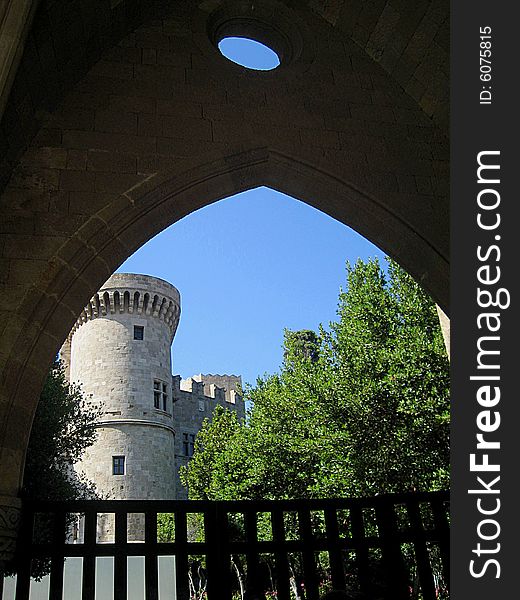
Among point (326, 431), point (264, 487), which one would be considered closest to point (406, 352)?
point (326, 431)

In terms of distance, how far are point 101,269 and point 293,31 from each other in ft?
8.61

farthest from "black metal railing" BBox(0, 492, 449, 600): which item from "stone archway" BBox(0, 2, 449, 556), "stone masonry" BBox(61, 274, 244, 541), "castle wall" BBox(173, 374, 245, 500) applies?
"castle wall" BBox(173, 374, 245, 500)

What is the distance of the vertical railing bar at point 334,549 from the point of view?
3.88 metres

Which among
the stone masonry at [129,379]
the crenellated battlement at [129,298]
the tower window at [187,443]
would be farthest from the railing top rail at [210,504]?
the tower window at [187,443]

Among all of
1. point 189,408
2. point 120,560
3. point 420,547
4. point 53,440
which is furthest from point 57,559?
point 189,408

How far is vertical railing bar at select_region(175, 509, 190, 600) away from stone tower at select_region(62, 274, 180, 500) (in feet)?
62.5

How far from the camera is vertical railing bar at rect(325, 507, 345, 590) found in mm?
3882

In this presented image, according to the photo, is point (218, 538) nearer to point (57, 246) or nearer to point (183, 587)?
point (183, 587)

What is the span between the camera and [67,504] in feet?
11.9

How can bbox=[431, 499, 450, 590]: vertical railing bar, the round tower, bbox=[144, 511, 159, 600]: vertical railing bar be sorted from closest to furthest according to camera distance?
bbox=[144, 511, 159, 600]: vertical railing bar
bbox=[431, 499, 450, 590]: vertical railing bar
the round tower

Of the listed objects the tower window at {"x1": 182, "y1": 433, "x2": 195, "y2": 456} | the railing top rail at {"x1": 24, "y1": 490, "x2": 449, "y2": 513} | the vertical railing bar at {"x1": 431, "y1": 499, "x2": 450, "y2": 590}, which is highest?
the tower window at {"x1": 182, "y1": 433, "x2": 195, "y2": 456}

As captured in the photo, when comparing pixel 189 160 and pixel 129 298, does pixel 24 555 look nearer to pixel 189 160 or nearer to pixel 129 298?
pixel 189 160

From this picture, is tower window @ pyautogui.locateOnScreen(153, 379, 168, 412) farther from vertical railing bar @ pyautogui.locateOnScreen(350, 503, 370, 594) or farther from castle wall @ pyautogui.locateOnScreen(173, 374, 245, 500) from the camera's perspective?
vertical railing bar @ pyautogui.locateOnScreen(350, 503, 370, 594)

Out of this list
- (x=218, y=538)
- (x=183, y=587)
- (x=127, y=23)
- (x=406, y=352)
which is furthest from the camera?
(x=406, y=352)
